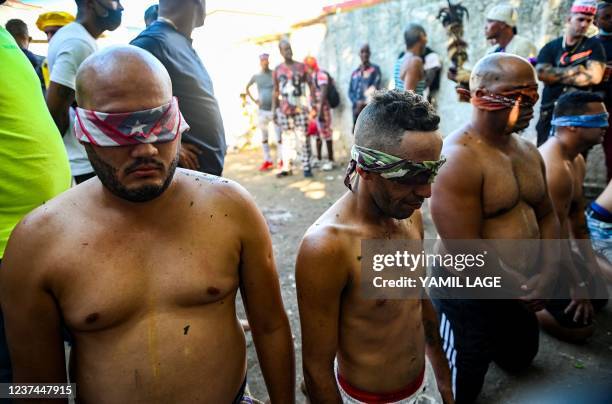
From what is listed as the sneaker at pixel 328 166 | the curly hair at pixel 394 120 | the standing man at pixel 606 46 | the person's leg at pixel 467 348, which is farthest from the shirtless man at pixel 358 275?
the sneaker at pixel 328 166

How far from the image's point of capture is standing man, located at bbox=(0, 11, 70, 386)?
1889 millimetres

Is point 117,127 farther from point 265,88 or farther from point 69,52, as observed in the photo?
point 265,88

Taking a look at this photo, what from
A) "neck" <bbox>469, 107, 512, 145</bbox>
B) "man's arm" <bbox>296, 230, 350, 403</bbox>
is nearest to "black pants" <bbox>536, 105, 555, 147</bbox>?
"neck" <bbox>469, 107, 512, 145</bbox>

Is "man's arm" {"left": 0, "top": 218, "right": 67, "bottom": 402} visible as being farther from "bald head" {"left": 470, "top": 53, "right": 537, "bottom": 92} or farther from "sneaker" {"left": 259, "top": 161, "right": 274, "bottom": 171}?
"sneaker" {"left": 259, "top": 161, "right": 274, "bottom": 171}

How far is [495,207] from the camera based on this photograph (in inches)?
105

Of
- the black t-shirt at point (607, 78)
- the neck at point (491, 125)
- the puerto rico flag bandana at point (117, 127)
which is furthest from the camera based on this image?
the black t-shirt at point (607, 78)

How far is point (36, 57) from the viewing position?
4.94m

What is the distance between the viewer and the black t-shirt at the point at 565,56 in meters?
4.26

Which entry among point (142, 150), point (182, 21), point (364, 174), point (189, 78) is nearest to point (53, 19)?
point (182, 21)

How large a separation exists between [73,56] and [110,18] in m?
0.53

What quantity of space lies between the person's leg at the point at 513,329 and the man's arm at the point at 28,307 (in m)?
2.65

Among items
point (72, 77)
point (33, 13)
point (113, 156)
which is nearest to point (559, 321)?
point (113, 156)

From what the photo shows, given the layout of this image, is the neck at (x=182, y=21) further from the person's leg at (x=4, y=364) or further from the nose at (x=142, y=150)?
the person's leg at (x=4, y=364)

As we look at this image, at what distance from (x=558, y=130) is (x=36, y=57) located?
5803mm
